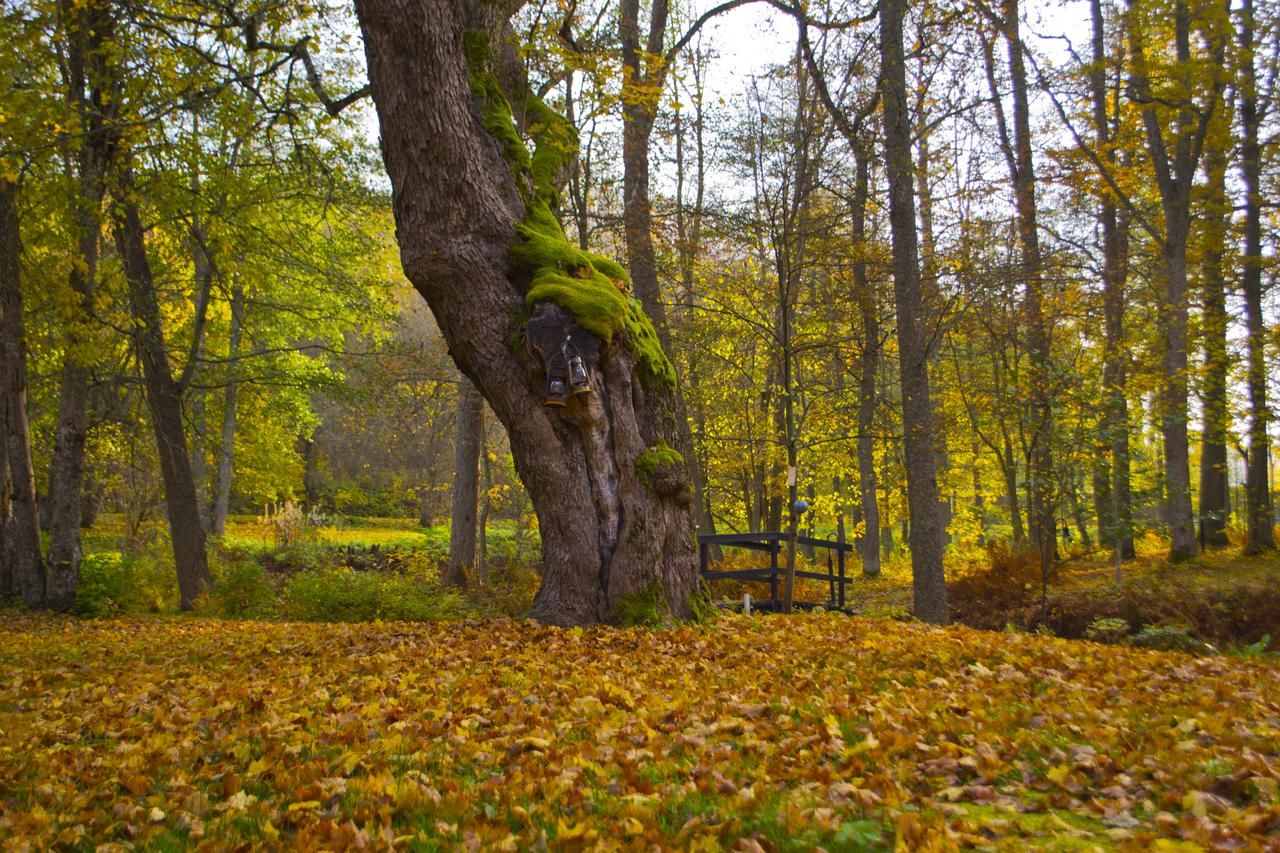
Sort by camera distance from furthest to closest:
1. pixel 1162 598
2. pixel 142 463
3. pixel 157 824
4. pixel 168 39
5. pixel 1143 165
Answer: pixel 142 463 → pixel 1143 165 → pixel 168 39 → pixel 1162 598 → pixel 157 824

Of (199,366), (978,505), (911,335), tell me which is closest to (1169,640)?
(911,335)

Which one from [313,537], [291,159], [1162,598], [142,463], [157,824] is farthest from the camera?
[313,537]

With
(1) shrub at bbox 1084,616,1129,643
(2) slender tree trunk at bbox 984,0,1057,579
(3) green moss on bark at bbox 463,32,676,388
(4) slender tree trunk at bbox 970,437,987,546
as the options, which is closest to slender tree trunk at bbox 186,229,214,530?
(3) green moss on bark at bbox 463,32,676,388

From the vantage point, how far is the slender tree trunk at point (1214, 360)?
49.7 ft

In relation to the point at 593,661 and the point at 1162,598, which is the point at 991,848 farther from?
the point at 1162,598

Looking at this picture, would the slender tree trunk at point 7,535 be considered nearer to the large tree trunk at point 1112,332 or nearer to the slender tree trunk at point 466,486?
the slender tree trunk at point 466,486

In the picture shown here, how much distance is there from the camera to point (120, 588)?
13.5 m

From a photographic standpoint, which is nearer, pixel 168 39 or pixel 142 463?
pixel 168 39

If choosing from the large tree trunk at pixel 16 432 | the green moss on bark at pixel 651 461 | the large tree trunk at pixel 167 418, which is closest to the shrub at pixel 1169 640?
the green moss on bark at pixel 651 461

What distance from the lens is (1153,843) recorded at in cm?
262

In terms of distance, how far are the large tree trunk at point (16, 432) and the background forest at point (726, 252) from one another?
0.04m

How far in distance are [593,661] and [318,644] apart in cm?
291

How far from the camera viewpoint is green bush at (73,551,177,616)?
1319 cm

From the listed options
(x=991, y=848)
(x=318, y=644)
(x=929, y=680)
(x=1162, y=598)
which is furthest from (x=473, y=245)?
(x=1162, y=598)
